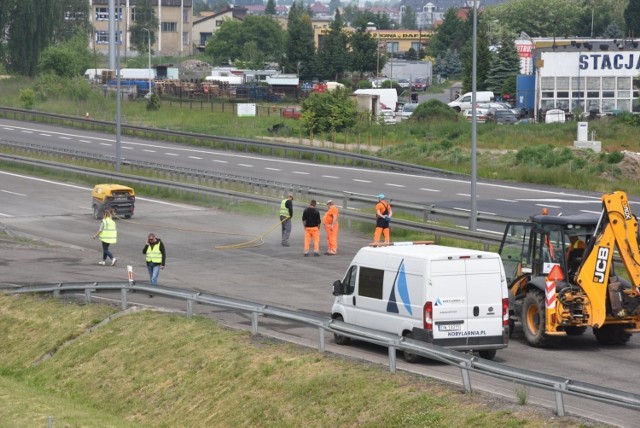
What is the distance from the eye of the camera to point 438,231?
34.8 m

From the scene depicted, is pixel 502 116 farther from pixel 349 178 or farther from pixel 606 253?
pixel 606 253

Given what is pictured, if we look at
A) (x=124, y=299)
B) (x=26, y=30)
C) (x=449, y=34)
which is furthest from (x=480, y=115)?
(x=449, y=34)

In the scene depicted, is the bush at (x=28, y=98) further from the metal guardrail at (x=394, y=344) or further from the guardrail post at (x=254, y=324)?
the guardrail post at (x=254, y=324)

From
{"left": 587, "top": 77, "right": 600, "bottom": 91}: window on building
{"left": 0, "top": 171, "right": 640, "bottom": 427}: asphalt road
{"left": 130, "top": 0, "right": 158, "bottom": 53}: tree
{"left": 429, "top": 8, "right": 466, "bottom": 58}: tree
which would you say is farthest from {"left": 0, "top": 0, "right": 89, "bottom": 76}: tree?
{"left": 429, "top": 8, "right": 466, "bottom": 58}: tree

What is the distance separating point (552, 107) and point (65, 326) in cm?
6175

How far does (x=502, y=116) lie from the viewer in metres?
77.9

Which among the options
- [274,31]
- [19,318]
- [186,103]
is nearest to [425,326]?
[19,318]

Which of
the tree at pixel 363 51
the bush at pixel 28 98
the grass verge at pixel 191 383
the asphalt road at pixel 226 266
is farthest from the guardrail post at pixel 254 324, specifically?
the tree at pixel 363 51

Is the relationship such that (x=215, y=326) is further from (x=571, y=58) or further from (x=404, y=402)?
(x=571, y=58)

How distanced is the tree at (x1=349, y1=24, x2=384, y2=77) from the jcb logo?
12008 centimetres

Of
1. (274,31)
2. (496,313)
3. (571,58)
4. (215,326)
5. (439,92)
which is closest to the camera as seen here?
(496,313)

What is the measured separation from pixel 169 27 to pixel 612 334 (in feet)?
589

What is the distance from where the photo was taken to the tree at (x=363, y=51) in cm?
13938

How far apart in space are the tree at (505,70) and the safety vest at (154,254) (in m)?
82.0
